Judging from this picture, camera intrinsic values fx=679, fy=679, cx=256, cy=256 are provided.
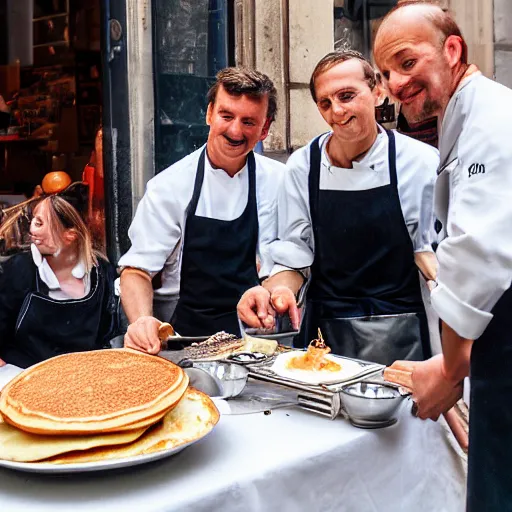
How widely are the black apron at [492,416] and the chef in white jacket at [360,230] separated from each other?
108 centimetres

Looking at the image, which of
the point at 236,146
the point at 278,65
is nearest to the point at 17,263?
the point at 236,146

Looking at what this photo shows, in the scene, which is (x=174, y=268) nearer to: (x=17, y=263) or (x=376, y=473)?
(x=17, y=263)

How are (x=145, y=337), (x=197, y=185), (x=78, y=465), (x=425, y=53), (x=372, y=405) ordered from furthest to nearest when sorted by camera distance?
1. (x=197, y=185)
2. (x=145, y=337)
3. (x=425, y=53)
4. (x=372, y=405)
5. (x=78, y=465)

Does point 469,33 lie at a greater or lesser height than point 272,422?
greater

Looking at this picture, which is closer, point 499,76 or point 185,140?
point 185,140

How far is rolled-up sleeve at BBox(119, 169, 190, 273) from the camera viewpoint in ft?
9.41

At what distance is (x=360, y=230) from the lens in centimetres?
263

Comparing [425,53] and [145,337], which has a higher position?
[425,53]

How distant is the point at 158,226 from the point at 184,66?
122cm

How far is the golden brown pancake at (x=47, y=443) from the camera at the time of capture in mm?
1230

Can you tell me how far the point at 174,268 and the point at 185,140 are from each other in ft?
3.48

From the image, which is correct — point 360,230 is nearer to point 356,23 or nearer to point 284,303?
point 284,303

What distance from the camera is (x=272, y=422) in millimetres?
1547

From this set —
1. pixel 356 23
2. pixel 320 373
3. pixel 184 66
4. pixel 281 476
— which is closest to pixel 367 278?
pixel 320 373
